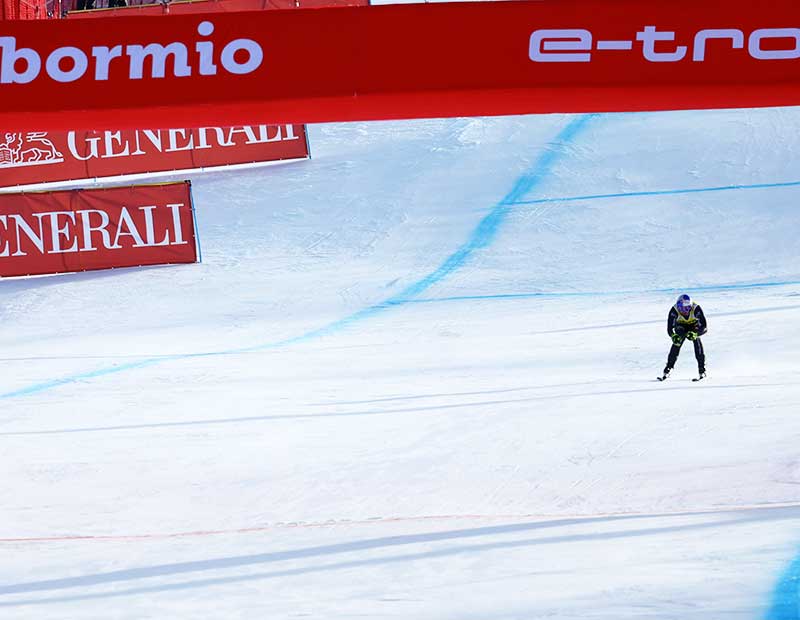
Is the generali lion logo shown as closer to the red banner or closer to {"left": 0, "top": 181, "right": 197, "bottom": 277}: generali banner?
the red banner

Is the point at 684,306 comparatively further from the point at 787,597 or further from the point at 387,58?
the point at 387,58

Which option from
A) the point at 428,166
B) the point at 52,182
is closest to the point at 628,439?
the point at 428,166

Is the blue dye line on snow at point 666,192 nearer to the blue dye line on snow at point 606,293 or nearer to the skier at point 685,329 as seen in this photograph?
the blue dye line on snow at point 606,293

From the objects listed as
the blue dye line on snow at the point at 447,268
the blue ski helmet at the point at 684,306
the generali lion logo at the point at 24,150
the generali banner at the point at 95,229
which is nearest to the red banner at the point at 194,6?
the generali lion logo at the point at 24,150

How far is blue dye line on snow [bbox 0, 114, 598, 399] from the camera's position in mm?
12875

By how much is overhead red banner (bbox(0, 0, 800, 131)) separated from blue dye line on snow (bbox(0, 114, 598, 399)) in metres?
7.08

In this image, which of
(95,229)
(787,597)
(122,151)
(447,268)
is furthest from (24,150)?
(787,597)

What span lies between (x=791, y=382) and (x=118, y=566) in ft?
21.6

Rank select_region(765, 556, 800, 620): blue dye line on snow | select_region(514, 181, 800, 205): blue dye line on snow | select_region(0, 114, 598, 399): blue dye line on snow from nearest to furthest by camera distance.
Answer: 1. select_region(765, 556, 800, 620): blue dye line on snow
2. select_region(0, 114, 598, 399): blue dye line on snow
3. select_region(514, 181, 800, 205): blue dye line on snow

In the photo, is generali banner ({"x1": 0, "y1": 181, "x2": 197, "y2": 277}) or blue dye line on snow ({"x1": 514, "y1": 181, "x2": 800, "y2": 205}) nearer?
generali banner ({"x1": 0, "y1": 181, "x2": 197, "y2": 277})

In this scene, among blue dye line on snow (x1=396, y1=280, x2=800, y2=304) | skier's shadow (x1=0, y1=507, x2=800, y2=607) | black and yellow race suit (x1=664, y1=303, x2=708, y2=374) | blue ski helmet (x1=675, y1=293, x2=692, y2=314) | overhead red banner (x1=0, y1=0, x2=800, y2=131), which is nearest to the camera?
overhead red banner (x1=0, y1=0, x2=800, y2=131)

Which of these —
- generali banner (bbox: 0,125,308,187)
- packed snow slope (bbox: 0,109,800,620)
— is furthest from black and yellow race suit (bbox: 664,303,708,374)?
generali banner (bbox: 0,125,308,187)

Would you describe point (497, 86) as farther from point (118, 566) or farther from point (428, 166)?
point (428, 166)

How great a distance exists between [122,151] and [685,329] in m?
12.9
